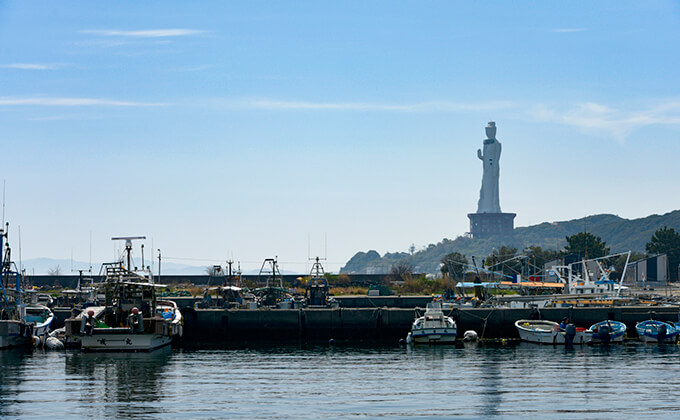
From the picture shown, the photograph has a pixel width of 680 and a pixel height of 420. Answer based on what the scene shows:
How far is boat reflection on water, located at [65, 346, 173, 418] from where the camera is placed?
41.2 meters

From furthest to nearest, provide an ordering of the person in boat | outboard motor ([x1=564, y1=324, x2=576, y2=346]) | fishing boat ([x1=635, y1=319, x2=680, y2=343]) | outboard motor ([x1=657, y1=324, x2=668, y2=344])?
fishing boat ([x1=635, y1=319, x2=680, y2=343]), outboard motor ([x1=657, y1=324, x2=668, y2=344]), the person in boat, outboard motor ([x1=564, y1=324, x2=576, y2=346])

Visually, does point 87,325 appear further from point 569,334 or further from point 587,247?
point 587,247

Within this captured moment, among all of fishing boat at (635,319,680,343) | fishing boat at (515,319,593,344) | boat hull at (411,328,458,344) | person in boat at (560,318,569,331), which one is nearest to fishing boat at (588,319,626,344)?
fishing boat at (515,319,593,344)

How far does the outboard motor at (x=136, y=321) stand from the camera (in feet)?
217

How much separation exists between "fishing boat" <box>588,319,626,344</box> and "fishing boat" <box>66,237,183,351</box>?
3602 centimetres

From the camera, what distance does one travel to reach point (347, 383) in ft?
161

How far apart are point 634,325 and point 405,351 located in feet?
82.5

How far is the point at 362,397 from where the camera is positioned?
144 ft

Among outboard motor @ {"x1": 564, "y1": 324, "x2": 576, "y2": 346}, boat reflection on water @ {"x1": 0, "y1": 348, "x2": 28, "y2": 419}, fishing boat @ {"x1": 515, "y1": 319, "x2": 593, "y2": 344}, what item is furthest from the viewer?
fishing boat @ {"x1": 515, "y1": 319, "x2": 593, "y2": 344}

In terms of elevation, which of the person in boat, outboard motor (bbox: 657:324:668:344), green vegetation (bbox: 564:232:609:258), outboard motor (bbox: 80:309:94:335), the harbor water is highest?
green vegetation (bbox: 564:232:609:258)

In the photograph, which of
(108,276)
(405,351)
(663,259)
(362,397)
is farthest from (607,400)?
(663,259)

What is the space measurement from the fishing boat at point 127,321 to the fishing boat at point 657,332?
40.7 m

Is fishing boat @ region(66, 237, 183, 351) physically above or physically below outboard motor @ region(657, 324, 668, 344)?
above

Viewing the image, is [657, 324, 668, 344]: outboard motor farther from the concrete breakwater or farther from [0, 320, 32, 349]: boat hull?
[0, 320, 32, 349]: boat hull
